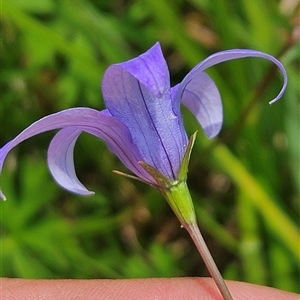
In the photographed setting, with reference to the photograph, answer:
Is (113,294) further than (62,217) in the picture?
No

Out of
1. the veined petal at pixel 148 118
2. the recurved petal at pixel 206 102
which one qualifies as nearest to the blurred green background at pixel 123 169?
the recurved petal at pixel 206 102

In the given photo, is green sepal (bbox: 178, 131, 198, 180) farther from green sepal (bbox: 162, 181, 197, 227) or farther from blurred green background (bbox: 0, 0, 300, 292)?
blurred green background (bbox: 0, 0, 300, 292)

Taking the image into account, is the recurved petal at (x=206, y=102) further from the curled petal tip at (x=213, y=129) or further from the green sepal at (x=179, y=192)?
the green sepal at (x=179, y=192)

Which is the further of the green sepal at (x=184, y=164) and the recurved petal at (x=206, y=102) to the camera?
the recurved petal at (x=206, y=102)

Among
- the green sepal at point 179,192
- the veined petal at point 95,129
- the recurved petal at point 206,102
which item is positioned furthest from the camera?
the recurved petal at point 206,102

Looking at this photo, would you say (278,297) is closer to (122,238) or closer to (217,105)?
(217,105)

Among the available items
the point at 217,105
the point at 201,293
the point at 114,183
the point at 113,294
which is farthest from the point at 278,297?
the point at 114,183
